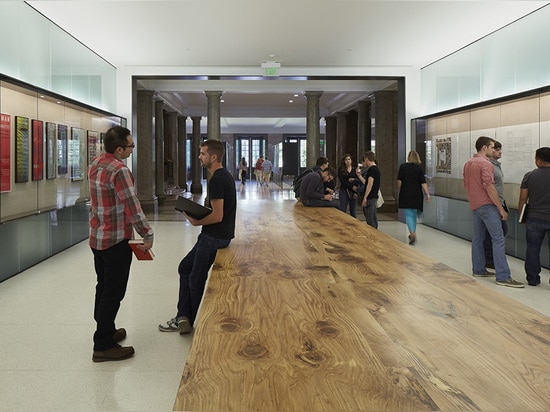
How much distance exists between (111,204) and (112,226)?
144mm

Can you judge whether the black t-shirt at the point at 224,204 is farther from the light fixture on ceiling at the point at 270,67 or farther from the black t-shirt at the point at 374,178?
the light fixture on ceiling at the point at 270,67

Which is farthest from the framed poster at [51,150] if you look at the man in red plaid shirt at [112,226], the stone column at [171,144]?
the stone column at [171,144]

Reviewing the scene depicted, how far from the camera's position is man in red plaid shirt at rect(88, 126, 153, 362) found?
11.5ft

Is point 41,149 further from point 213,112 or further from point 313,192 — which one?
point 213,112

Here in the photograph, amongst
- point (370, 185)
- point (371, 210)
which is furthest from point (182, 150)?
point (370, 185)

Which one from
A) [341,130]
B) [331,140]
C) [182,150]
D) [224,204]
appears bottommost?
[224,204]

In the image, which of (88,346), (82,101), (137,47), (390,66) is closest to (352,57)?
(390,66)

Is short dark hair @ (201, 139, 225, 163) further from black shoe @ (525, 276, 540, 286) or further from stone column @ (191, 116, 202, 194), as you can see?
stone column @ (191, 116, 202, 194)

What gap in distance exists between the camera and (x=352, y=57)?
11258mm

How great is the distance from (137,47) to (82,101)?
60.6 inches

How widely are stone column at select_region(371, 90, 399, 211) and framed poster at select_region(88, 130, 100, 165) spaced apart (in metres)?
8.31

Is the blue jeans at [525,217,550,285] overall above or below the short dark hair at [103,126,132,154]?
below

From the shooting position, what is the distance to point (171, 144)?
22109 mm

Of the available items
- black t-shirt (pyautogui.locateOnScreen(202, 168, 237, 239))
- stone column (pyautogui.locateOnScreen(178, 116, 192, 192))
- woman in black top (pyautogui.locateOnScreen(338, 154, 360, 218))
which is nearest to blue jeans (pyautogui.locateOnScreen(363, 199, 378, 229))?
woman in black top (pyautogui.locateOnScreen(338, 154, 360, 218))
